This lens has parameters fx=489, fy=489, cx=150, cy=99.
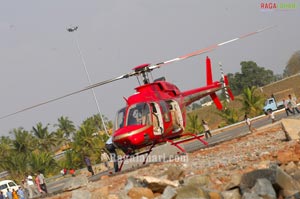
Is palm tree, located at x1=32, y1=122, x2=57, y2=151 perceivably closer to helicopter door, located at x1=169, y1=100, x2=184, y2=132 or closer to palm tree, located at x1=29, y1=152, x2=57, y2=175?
palm tree, located at x1=29, y1=152, x2=57, y2=175

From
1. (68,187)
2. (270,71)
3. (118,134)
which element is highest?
(118,134)

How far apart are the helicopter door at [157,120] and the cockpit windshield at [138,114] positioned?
39cm

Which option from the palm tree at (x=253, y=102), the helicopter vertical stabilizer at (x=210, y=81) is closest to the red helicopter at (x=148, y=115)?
the helicopter vertical stabilizer at (x=210, y=81)

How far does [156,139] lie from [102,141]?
33273 millimetres

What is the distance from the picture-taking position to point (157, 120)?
19172 millimetres

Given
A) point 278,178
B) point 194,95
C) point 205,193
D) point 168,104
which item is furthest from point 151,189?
point 194,95

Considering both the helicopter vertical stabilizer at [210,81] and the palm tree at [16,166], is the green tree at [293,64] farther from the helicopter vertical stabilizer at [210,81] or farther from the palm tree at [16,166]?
the helicopter vertical stabilizer at [210,81]

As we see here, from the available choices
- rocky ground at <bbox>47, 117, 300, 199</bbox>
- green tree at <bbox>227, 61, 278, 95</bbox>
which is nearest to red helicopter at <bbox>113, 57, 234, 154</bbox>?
rocky ground at <bbox>47, 117, 300, 199</bbox>

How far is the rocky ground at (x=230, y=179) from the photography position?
9.30 m

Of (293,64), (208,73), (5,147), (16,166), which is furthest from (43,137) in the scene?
(293,64)

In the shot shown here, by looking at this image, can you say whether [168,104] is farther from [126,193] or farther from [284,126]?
[126,193]

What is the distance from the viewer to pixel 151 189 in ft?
38.6

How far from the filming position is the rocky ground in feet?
30.5

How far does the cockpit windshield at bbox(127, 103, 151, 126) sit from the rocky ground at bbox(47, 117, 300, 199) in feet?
6.36
